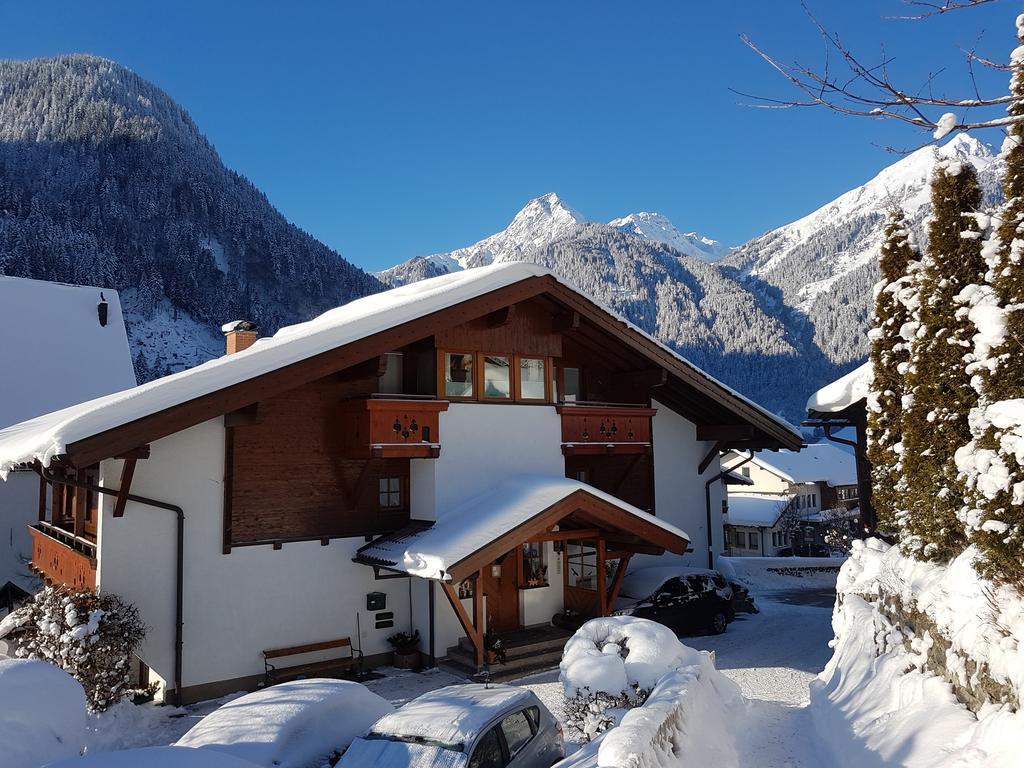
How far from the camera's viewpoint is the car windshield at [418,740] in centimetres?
715

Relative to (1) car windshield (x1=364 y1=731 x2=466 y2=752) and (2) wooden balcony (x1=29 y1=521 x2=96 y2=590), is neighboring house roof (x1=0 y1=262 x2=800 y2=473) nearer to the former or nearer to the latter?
(2) wooden balcony (x1=29 y1=521 x2=96 y2=590)

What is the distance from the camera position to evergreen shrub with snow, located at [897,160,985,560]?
32.8ft

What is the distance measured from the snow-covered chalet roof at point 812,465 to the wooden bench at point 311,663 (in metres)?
41.8

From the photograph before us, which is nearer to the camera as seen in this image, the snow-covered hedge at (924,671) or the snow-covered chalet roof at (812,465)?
the snow-covered hedge at (924,671)

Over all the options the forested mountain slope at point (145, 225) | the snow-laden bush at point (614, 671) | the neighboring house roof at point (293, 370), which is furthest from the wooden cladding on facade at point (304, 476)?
the forested mountain slope at point (145, 225)

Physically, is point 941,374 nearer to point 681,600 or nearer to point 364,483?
point 681,600

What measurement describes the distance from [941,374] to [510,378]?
8.64 metres

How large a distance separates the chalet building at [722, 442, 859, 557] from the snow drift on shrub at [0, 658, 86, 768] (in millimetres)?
37660

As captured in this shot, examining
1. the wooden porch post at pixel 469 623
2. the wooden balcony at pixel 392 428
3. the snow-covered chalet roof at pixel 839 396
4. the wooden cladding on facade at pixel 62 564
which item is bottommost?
the wooden porch post at pixel 469 623

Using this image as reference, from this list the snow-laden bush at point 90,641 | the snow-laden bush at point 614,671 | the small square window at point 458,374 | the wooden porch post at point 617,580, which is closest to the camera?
the snow-laden bush at point 614,671

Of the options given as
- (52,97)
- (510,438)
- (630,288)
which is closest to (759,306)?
(630,288)

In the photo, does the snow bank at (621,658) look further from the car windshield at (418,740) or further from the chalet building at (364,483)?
the car windshield at (418,740)

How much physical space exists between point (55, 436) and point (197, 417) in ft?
6.70

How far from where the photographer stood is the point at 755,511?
1847 inches
